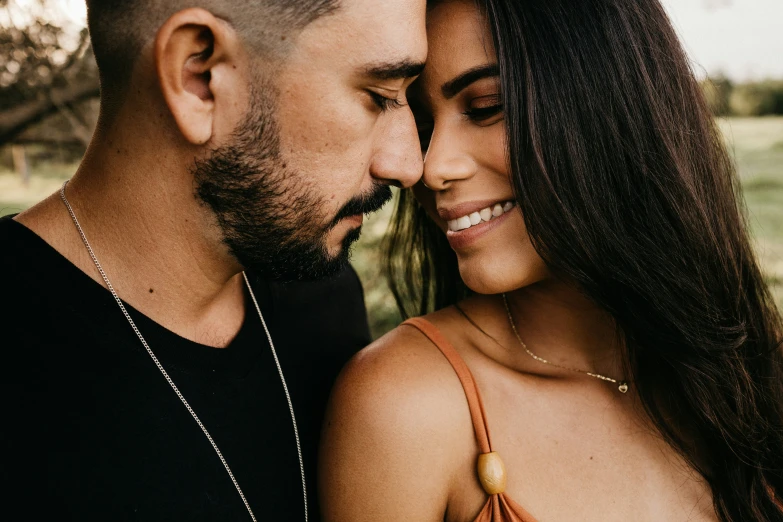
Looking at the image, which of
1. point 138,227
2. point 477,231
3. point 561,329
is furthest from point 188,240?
point 561,329

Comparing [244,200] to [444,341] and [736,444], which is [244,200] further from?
[736,444]

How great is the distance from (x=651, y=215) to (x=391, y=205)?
353 centimetres

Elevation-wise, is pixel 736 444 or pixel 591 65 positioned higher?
pixel 591 65

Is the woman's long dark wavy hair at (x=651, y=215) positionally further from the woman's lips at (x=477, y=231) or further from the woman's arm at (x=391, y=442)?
the woman's arm at (x=391, y=442)

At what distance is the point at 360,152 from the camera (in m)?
1.99

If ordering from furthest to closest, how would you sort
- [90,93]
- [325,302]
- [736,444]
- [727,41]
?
1. [727,41]
2. [90,93]
3. [325,302]
4. [736,444]

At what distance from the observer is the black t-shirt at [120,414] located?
156 cm

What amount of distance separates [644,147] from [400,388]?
993mm

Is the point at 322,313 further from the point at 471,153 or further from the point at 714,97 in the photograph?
the point at 714,97

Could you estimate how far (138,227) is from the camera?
182 cm

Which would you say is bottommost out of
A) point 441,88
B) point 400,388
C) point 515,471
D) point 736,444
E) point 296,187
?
point 736,444

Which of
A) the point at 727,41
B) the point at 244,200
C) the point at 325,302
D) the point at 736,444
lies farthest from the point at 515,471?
the point at 727,41

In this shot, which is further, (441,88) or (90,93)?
(90,93)

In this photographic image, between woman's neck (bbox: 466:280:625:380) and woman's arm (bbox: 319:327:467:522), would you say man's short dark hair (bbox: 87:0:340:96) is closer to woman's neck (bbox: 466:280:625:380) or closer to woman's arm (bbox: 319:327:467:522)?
woman's arm (bbox: 319:327:467:522)
